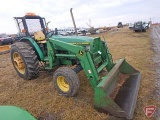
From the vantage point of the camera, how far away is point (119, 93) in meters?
4.26

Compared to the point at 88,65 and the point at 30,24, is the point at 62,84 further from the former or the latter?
the point at 30,24

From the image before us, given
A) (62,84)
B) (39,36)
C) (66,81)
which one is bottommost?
(62,84)

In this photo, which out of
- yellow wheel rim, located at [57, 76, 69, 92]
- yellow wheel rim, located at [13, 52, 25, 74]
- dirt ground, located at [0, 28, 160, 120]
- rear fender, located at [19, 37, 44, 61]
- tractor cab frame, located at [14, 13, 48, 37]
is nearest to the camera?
dirt ground, located at [0, 28, 160, 120]

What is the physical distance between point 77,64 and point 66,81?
2.72ft

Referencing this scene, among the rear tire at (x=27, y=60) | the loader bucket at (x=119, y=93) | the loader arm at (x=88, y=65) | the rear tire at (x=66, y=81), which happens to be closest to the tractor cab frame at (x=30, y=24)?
the rear tire at (x=27, y=60)

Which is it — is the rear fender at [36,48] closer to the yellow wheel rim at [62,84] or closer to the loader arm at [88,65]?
the yellow wheel rim at [62,84]

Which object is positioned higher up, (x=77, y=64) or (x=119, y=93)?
(x=77, y=64)

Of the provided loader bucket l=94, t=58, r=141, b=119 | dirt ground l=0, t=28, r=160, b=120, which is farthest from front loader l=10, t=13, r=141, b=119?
dirt ground l=0, t=28, r=160, b=120

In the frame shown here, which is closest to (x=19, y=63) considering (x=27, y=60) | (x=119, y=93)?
(x=27, y=60)

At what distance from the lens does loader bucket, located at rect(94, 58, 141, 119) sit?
11.1 feet

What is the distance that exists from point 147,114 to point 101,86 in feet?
3.92

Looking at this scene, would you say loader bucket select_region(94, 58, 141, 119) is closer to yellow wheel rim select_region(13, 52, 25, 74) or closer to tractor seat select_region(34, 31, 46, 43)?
tractor seat select_region(34, 31, 46, 43)

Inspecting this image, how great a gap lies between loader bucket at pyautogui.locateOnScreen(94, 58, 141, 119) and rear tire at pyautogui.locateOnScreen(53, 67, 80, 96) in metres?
0.76

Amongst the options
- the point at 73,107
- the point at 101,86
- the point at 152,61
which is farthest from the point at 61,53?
the point at 152,61
